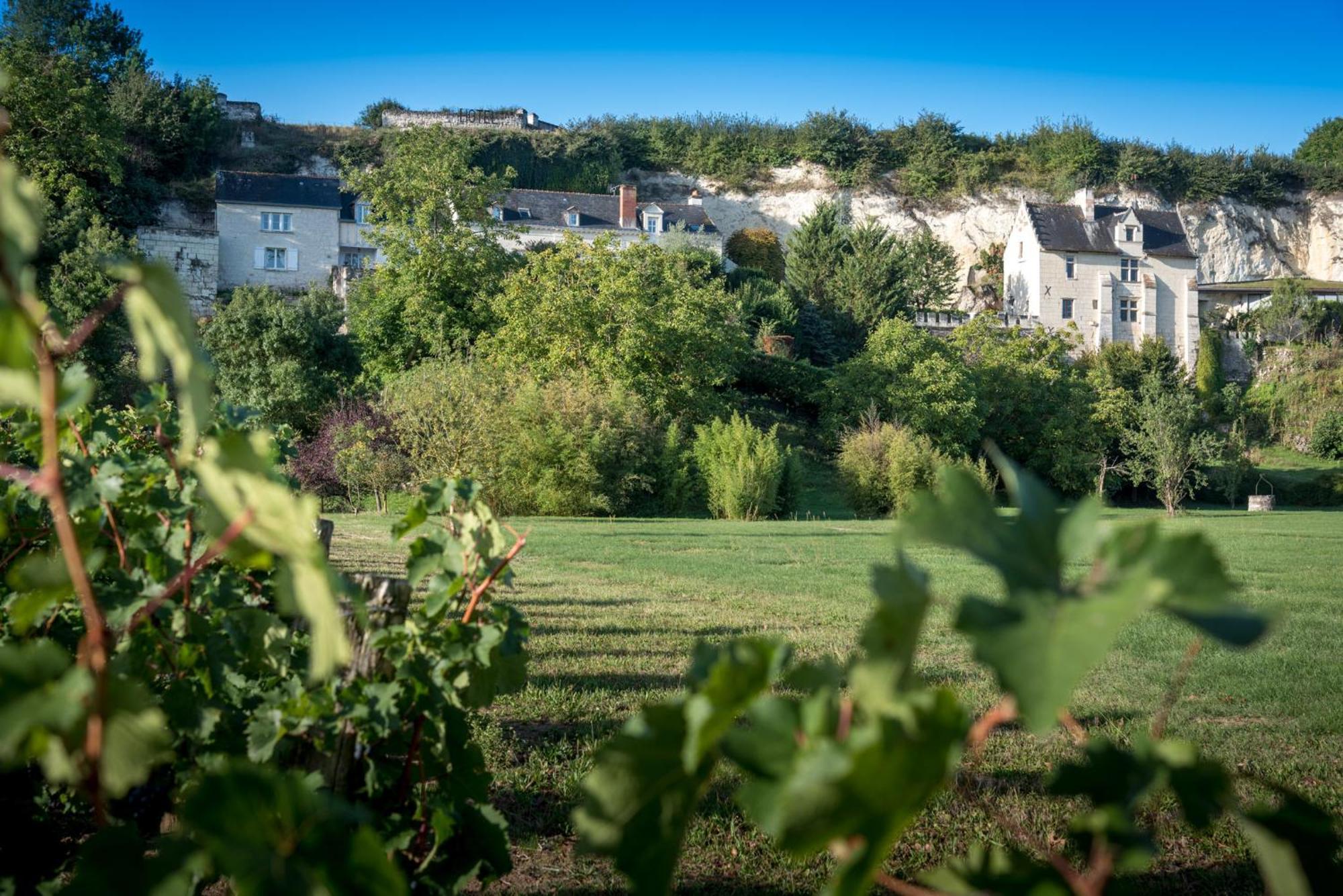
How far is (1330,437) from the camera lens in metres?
41.7

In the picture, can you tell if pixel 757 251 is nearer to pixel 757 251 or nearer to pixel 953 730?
pixel 757 251

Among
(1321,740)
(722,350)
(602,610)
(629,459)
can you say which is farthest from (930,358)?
(1321,740)

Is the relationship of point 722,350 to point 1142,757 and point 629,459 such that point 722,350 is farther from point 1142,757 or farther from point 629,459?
point 1142,757

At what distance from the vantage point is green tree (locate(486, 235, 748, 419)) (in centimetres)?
2758

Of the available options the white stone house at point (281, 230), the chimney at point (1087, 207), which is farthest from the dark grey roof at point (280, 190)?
the chimney at point (1087, 207)

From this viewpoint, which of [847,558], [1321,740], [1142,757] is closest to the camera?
[1142,757]

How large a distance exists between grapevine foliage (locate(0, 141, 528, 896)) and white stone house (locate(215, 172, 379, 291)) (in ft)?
146

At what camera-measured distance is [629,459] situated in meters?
23.6

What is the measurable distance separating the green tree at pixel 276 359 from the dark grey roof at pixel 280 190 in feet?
51.1

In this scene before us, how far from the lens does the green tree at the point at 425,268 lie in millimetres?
31312

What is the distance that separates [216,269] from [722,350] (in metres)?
26.5

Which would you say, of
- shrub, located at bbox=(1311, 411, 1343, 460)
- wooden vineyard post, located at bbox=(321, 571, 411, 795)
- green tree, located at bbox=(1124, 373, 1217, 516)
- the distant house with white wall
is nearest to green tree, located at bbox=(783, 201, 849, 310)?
the distant house with white wall

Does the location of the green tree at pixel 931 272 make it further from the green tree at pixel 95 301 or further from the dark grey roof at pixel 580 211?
the green tree at pixel 95 301

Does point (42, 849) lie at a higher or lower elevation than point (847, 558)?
higher
